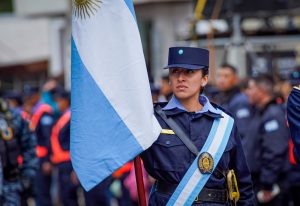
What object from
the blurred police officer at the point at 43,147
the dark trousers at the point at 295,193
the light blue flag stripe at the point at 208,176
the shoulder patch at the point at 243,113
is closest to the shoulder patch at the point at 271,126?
the shoulder patch at the point at 243,113

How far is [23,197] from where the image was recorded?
10.6 m

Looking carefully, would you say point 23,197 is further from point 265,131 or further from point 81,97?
point 81,97

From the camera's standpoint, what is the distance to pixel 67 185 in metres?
12.6

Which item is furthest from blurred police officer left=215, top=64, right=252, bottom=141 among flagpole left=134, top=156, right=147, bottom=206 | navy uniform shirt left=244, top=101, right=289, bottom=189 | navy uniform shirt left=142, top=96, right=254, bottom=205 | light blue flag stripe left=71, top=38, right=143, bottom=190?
light blue flag stripe left=71, top=38, right=143, bottom=190

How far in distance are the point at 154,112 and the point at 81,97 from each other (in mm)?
615

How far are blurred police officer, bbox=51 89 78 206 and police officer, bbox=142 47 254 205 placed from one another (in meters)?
5.98

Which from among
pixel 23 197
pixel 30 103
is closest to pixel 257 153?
pixel 23 197

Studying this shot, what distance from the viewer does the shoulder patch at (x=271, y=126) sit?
1006cm

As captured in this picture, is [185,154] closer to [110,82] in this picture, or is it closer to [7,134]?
[110,82]

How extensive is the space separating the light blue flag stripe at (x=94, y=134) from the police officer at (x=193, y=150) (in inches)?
12.3

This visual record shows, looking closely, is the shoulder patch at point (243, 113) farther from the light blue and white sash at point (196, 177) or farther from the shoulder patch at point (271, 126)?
the light blue and white sash at point (196, 177)

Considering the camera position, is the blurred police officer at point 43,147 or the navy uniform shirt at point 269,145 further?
the blurred police officer at point 43,147

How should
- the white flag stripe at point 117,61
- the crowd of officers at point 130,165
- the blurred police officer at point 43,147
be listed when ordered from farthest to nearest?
the blurred police officer at point 43,147
the crowd of officers at point 130,165
the white flag stripe at point 117,61

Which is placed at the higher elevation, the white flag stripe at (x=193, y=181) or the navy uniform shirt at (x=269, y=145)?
the white flag stripe at (x=193, y=181)
